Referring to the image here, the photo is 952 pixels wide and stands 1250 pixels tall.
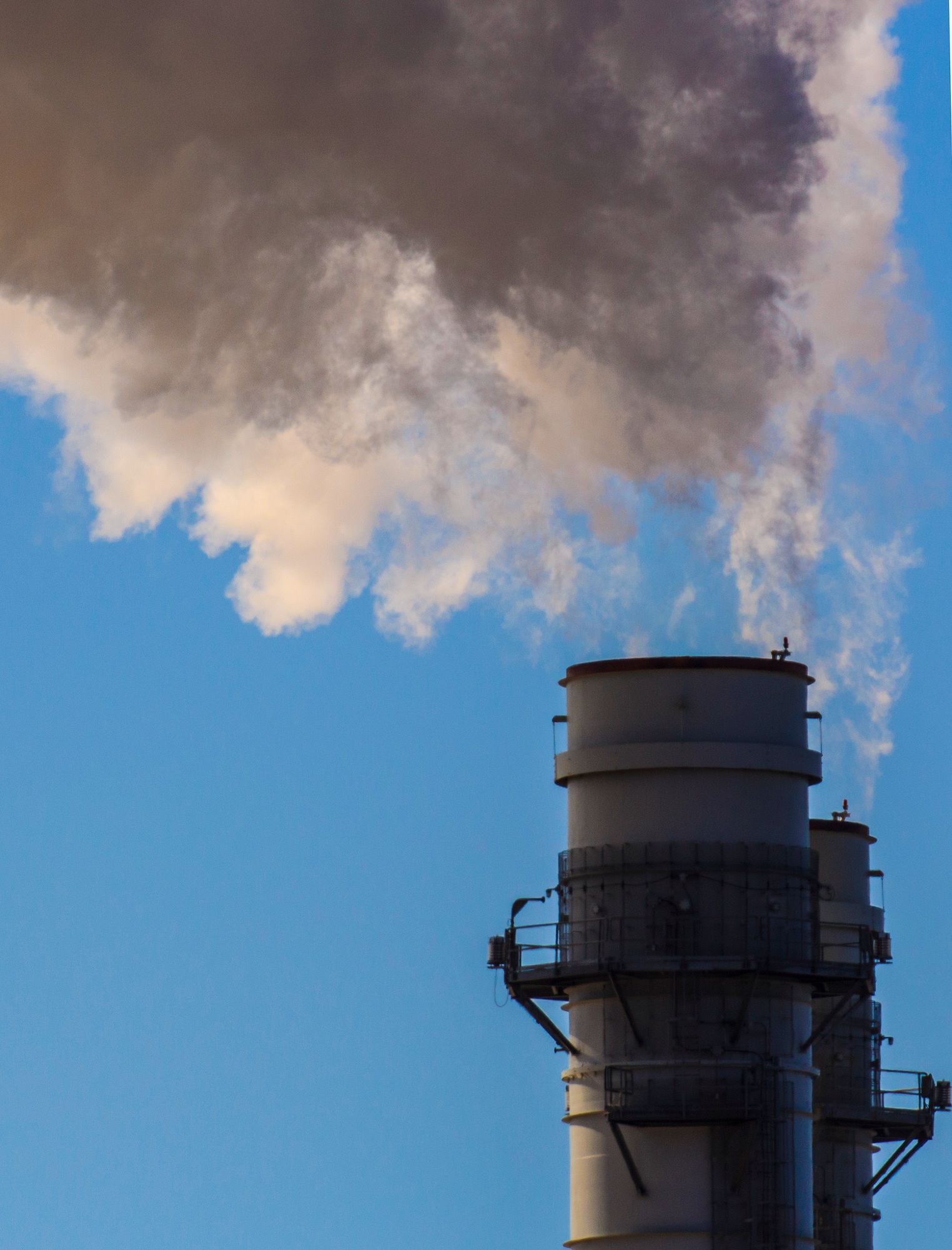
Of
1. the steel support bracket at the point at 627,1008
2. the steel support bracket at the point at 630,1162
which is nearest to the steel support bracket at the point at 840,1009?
the steel support bracket at the point at 627,1008

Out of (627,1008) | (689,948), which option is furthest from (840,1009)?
(627,1008)

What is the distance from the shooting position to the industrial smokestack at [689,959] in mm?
61281

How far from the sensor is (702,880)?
62625mm

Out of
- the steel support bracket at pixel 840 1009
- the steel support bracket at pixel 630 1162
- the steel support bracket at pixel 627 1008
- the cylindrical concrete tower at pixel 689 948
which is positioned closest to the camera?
the steel support bracket at pixel 630 1162

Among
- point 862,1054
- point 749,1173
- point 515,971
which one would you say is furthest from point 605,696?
point 862,1054

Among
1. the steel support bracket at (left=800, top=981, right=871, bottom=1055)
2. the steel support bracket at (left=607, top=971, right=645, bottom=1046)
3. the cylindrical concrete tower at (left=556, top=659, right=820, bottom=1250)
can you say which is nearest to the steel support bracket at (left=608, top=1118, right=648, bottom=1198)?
the cylindrical concrete tower at (left=556, top=659, right=820, bottom=1250)

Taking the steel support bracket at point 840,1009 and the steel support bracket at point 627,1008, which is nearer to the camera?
the steel support bracket at point 627,1008

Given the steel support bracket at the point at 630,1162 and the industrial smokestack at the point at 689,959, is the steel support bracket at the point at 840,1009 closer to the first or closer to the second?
the industrial smokestack at the point at 689,959

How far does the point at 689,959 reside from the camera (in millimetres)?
61875

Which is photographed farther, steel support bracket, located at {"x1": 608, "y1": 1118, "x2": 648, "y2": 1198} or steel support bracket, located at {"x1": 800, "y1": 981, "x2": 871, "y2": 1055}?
steel support bracket, located at {"x1": 800, "y1": 981, "x2": 871, "y2": 1055}

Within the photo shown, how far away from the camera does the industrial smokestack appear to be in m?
61.3

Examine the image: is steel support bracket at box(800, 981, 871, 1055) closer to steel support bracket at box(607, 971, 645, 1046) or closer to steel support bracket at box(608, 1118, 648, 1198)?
steel support bracket at box(607, 971, 645, 1046)

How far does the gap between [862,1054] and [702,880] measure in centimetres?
1391

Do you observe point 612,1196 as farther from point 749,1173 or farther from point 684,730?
point 684,730
